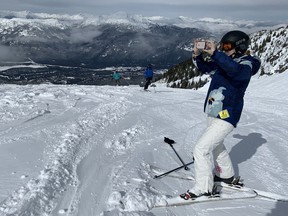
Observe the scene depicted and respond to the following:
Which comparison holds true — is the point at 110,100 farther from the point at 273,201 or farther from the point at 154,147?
the point at 273,201

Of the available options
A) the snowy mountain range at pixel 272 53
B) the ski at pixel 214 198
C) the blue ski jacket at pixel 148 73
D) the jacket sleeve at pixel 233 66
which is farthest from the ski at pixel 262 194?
the snowy mountain range at pixel 272 53

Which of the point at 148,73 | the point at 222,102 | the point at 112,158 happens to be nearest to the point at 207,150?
the point at 222,102

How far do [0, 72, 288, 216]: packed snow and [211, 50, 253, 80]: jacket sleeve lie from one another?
1905 mm

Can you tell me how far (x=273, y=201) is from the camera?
5090mm

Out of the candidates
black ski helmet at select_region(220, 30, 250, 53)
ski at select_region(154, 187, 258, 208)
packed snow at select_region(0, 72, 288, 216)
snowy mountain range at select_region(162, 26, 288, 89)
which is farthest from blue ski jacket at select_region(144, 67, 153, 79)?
black ski helmet at select_region(220, 30, 250, 53)

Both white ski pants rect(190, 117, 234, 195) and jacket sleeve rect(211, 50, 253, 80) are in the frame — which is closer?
jacket sleeve rect(211, 50, 253, 80)

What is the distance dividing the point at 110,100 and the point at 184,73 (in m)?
50.5

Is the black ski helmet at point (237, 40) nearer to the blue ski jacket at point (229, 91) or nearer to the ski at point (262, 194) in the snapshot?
the blue ski jacket at point (229, 91)

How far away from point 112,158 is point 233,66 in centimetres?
319

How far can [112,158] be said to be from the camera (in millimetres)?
6391

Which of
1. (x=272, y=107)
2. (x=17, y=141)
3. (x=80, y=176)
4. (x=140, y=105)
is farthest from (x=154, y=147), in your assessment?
(x=272, y=107)

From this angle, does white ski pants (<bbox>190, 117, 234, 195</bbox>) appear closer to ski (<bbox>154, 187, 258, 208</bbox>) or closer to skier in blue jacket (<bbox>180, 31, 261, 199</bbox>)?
skier in blue jacket (<bbox>180, 31, 261, 199</bbox>)

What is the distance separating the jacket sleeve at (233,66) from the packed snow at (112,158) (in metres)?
1.91

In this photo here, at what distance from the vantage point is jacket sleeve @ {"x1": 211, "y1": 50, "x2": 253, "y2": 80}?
4.06 m
